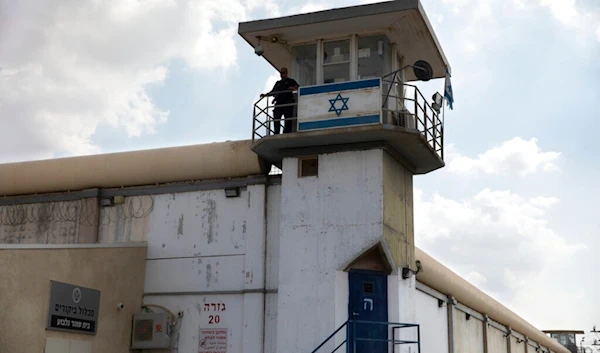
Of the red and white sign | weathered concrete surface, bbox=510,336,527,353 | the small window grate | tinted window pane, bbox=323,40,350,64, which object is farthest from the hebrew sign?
weathered concrete surface, bbox=510,336,527,353

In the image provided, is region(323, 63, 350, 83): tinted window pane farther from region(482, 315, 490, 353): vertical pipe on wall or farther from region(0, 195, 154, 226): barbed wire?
region(482, 315, 490, 353): vertical pipe on wall

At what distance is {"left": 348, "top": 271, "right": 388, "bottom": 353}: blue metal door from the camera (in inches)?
608

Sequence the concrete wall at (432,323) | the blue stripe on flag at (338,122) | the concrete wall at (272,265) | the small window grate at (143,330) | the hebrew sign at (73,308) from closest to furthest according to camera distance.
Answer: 1. the hebrew sign at (73,308)
2. the blue stripe on flag at (338,122)
3. the concrete wall at (272,265)
4. the small window grate at (143,330)
5. the concrete wall at (432,323)

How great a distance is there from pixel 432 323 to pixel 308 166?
22.1 ft

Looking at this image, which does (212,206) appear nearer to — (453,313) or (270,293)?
(270,293)

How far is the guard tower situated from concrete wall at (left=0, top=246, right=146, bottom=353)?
10.7ft

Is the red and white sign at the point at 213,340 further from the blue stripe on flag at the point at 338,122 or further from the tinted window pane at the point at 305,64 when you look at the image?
the tinted window pane at the point at 305,64

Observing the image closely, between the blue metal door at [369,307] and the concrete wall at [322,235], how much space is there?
31 centimetres

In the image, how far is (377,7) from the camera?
1596 centimetres

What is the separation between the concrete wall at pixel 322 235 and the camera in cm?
1526

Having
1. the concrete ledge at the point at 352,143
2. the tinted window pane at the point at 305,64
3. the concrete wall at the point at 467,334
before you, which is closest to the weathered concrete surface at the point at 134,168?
the concrete ledge at the point at 352,143

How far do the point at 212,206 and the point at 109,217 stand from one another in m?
2.66

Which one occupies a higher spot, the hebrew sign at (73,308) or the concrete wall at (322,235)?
the concrete wall at (322,235)

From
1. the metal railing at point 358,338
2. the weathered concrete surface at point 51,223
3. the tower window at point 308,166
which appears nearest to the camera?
the metal railing at point 358,338
